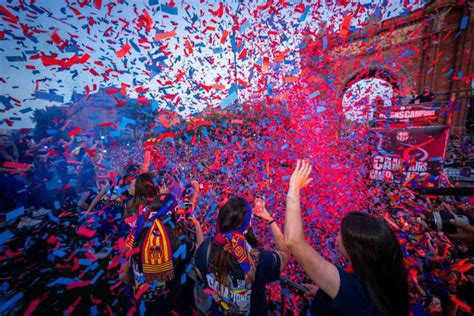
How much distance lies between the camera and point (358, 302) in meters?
1.12

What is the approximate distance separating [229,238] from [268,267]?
40 centimetres

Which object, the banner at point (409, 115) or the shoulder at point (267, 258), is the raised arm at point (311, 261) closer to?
the shoulder at point (267, 258)

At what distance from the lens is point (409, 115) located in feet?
24.1

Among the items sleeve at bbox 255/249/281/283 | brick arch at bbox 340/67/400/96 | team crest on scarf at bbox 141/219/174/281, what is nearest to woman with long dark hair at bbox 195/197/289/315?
sleeve at bbox 255/249/281/283

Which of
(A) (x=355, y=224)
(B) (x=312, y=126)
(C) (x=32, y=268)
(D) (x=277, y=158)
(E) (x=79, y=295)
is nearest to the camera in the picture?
(A) (x=355, y=224)

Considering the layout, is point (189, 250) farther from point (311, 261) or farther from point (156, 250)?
point (311, 261)

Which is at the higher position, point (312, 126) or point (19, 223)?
point (312, 126)

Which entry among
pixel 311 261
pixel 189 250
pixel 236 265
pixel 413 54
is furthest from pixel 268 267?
pixel 413 54

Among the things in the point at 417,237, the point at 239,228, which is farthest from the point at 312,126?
the point at 239,228

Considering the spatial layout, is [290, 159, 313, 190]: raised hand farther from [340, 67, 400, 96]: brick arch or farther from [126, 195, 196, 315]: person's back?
[340, 67, 400, 96]: brick arch

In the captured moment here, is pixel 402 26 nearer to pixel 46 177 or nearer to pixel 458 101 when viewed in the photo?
pixel 458 101

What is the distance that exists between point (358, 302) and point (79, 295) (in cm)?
486

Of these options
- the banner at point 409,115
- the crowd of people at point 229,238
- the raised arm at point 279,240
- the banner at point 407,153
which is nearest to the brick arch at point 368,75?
the crowd of people at point 229,238

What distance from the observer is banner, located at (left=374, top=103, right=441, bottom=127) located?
7.12 m
